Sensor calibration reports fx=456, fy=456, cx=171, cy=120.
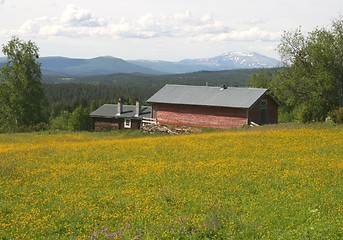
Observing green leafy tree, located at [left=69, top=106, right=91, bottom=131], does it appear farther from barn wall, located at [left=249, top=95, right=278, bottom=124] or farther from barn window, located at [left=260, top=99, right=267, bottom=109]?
barn window, located at [left=260, top=99, right=267, bottom=109]

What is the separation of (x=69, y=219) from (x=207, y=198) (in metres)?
4.81

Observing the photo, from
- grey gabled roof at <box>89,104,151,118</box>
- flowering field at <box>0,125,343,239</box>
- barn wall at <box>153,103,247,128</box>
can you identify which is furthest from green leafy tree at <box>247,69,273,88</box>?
flowering field at <box>0,125,343,239</box>

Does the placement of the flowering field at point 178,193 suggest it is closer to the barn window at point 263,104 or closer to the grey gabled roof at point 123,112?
the barn window at point 263,104

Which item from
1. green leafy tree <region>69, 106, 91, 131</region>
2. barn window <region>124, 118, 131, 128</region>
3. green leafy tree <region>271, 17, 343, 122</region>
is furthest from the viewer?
green leafy tree <region>69, 106, 91, 131</region>

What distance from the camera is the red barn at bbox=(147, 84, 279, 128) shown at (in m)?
52.8

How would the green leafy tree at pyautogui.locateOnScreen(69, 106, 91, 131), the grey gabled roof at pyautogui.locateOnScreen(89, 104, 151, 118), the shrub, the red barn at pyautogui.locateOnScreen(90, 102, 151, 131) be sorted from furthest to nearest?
the green leafy tree at pyautogui.locateOnScreen(69, 106, 91, 131) → the grey gabled roof at pyautogui.locateOnScreen(89, 104, 151, 118) → the red barn at pyautogui.locateOnScreen(90, 102, 151, 131) → the shrub

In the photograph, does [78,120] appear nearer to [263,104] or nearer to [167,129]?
[167,129]

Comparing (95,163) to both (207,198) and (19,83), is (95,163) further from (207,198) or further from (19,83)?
(19,83)

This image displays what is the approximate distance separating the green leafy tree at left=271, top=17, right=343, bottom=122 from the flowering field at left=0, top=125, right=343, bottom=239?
25.5 metres

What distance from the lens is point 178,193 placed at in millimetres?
16719

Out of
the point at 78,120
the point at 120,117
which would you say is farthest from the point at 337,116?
the point at 78,120

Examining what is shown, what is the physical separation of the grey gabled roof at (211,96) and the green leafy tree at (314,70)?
11.9 feet

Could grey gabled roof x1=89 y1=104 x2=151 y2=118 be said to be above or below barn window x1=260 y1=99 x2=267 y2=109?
below

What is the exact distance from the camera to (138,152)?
28.0 m
